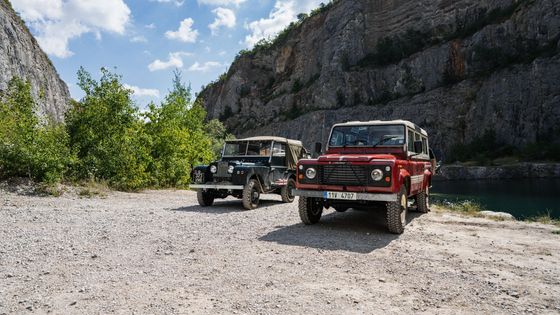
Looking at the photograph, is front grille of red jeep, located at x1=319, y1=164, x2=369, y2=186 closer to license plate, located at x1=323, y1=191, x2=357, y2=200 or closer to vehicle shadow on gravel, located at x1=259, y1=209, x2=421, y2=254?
license plate, located at x1=323, y1=191, x2=357, y2=200

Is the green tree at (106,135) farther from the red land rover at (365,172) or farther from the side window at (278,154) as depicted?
the red land rover at (365,172)

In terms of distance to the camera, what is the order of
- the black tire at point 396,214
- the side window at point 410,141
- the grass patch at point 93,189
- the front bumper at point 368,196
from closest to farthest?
the front bumper at point 368,196 → the black tire at point 396,214 → the side window at point 410,141 → the grass patch at point 93,189

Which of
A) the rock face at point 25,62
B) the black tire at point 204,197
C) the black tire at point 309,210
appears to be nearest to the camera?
the black tire at point 309,210

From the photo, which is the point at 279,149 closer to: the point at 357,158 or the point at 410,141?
the point at 410,141

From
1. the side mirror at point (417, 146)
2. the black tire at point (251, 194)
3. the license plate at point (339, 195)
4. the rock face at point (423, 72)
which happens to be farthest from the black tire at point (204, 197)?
the rock face at point (423, 72)

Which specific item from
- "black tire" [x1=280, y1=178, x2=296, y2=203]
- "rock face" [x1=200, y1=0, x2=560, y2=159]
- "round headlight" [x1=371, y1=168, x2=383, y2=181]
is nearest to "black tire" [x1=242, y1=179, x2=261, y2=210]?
"black tire" [x1=280, y1=178, x2=296, y2=203]

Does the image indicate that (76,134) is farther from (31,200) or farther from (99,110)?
(31,200)

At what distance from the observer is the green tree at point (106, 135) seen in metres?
15.0

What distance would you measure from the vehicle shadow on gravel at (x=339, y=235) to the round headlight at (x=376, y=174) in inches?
46.7

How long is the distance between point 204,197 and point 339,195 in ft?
18.4

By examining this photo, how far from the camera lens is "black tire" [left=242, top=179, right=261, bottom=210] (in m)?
10.7

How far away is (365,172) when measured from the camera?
729 centimetres

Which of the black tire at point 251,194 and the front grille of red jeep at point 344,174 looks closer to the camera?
the front grille of red jeep at point 344,174

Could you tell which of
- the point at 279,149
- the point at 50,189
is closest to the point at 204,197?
the point at 279,149
